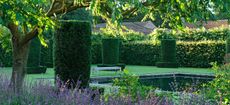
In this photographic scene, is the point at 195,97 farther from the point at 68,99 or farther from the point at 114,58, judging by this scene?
the point at 114,58

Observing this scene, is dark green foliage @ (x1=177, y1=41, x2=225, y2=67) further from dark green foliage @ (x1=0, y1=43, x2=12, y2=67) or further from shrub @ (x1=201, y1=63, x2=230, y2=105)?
shrub @ (x1=201, y1=63, x2=230, y2=105)

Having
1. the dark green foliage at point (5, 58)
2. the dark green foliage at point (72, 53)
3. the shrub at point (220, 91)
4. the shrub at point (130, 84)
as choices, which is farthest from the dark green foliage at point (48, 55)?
the shrub at point (220, 91)

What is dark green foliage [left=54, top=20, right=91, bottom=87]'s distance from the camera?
33.1ft

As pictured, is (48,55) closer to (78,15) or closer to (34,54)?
(34,54)

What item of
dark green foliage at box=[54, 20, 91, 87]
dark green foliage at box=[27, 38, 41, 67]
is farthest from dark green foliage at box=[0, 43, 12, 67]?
dark green foliage at box=[54, 20, 91, 87]

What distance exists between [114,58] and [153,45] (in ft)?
17.5

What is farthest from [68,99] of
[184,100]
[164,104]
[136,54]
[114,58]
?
[136,54]

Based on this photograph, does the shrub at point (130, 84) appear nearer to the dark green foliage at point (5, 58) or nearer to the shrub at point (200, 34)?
the dark green foliage at point (5, 58)

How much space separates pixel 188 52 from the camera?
27.8 metres

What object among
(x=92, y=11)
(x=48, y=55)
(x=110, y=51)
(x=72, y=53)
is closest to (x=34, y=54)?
(x=48, y=55)

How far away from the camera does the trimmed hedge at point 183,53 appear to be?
26328 mm

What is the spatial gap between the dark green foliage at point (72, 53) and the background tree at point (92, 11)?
176 centimetres

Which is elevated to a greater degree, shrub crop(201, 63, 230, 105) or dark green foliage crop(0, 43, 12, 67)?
shrub crop(201, 63, 230, 105)

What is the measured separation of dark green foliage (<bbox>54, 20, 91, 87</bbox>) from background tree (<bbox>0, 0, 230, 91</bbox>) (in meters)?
1.76
